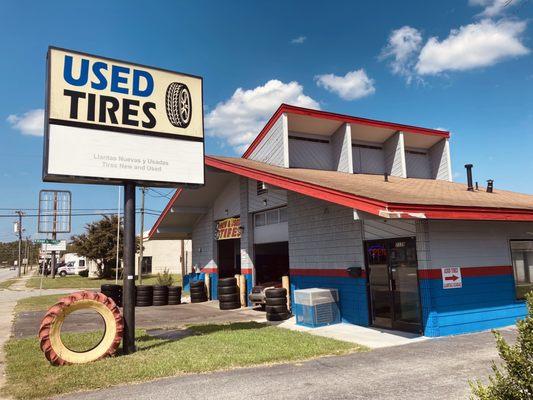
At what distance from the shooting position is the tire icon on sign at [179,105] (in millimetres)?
11109

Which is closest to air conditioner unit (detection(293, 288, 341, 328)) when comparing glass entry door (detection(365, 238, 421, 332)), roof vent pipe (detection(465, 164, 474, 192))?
glass entry door (detection(365, 238, 421, 332))

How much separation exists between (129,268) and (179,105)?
4.45 metres

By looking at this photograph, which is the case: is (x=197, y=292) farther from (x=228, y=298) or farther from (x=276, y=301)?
(x=276, y=301)

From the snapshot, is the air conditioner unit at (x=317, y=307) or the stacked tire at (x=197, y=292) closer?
the air conditioner unit at (x=317, y=307)

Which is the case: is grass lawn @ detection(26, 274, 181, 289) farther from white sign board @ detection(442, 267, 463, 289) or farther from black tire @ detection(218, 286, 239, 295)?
white sign board @ detection(442, 267, 463, 289)

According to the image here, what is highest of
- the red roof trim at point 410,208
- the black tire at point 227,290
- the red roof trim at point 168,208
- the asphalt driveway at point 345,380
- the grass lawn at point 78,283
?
the red roof trim at point 168,208

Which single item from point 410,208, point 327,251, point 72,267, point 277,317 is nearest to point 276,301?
point 277,317

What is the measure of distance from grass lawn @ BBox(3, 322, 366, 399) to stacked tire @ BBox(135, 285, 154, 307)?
938 cm

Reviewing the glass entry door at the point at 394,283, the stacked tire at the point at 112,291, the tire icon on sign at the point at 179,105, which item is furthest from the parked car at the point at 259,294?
the tire icon on sign at the point at 179,105

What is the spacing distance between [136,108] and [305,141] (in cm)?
1017

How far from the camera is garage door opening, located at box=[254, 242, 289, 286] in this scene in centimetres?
1905

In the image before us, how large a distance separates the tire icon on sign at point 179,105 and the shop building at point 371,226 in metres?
3.49

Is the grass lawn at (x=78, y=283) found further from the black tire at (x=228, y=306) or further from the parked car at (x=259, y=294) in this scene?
the parked car at (x=259, y=294)

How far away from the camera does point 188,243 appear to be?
179 feet
